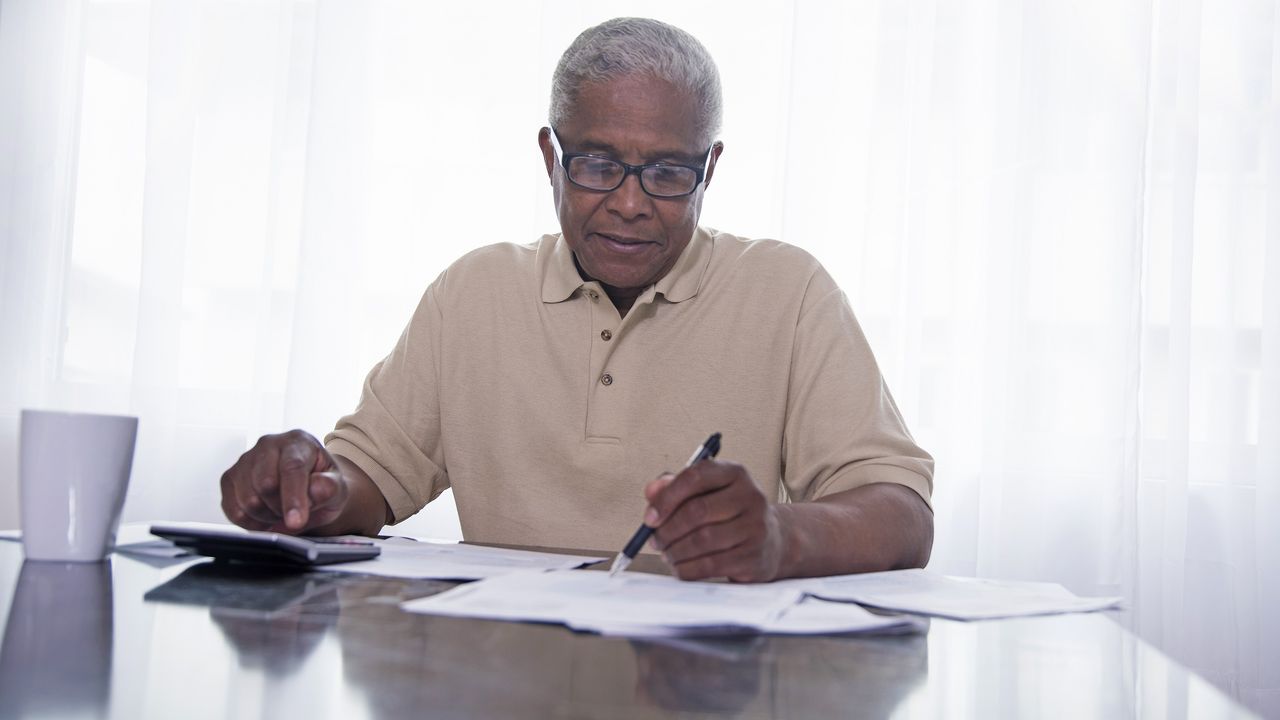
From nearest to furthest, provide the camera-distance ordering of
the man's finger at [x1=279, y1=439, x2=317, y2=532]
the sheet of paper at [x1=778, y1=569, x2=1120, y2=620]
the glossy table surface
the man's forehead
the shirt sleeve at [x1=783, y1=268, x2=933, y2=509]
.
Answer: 1. the glossy table surface
2. the sheet of paper at [x1=778, y1=569, x2=1120, y2=620]
3. the man's finger at [x1=279, y1=439, x2=317, y2=532]
4. the shirt sleeve at [x1=783, y1=268, x2=933, y2=509]
5. the man's forehead

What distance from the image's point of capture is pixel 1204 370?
266 cm

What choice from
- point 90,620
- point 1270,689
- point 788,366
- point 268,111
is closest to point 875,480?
point 788,366

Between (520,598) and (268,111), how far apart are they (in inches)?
98.9

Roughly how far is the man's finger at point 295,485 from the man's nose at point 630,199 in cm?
56

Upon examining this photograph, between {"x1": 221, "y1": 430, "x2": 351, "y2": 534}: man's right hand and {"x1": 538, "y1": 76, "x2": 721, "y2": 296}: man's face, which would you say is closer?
{"x1": 221, "y1": 430, "x2": 351, "y2": 534}: man's right hand

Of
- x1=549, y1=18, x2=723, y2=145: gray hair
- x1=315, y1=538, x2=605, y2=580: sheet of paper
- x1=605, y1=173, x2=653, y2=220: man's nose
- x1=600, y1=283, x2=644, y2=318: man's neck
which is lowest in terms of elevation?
x1=315, y1=538, x2=605, y2=580: sheet of paper

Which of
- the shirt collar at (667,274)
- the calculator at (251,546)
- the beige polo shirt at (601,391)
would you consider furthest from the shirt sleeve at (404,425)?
the calculator at (251,546)

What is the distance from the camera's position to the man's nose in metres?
1.48

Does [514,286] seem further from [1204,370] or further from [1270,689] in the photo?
[1270,689]

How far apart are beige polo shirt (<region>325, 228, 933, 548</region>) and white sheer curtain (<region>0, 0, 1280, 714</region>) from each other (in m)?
1.19

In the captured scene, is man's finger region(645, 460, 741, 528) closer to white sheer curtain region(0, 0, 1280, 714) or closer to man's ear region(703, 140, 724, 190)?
man's ear region(703, 140, 724, 190)

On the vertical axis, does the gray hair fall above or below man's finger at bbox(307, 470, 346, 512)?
above

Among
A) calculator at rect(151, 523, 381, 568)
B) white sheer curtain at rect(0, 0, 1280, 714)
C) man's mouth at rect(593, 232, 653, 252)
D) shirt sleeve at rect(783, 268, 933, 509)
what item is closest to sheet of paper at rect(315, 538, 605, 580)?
calculator at rect(151, 523, 381, 568)

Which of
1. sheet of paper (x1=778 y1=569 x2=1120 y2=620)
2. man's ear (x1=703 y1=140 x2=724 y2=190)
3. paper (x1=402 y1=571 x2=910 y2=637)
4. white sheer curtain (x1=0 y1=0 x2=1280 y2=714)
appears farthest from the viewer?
white sheer curtain (x1=0 y1=0 x2=1280 y2=714)
